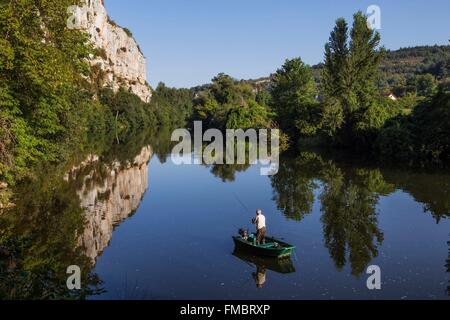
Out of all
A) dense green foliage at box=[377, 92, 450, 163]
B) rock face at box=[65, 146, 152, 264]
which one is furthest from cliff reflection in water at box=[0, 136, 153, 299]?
dense green foliage at box=[377, 92, 450, 163]

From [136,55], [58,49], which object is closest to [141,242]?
[58,49]

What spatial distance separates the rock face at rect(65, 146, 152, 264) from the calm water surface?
0.33 feet

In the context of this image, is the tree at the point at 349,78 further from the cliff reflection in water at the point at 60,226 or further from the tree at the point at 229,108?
the cliff reflection in water at the point at 60,226

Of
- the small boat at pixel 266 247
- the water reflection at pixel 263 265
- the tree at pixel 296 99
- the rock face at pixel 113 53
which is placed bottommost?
the water reflection at pixel 263 265

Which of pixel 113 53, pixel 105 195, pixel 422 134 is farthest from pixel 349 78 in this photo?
pixel 113 53

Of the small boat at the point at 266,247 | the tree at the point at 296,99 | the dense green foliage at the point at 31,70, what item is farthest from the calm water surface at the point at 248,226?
the tree at the point at 296,99

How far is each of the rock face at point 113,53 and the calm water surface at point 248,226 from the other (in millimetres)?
89411

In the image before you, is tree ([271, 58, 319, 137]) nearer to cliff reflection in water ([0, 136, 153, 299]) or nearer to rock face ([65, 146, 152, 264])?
A: rock face ([65, 146, 152, 264])

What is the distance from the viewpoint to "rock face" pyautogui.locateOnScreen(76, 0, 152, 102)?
425 ft

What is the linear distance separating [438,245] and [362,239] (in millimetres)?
3592

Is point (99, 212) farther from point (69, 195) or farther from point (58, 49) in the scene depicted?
point (58, 49)

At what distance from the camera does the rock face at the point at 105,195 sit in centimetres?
2400

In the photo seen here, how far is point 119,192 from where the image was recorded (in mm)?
37062

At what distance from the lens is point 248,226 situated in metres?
26.7
